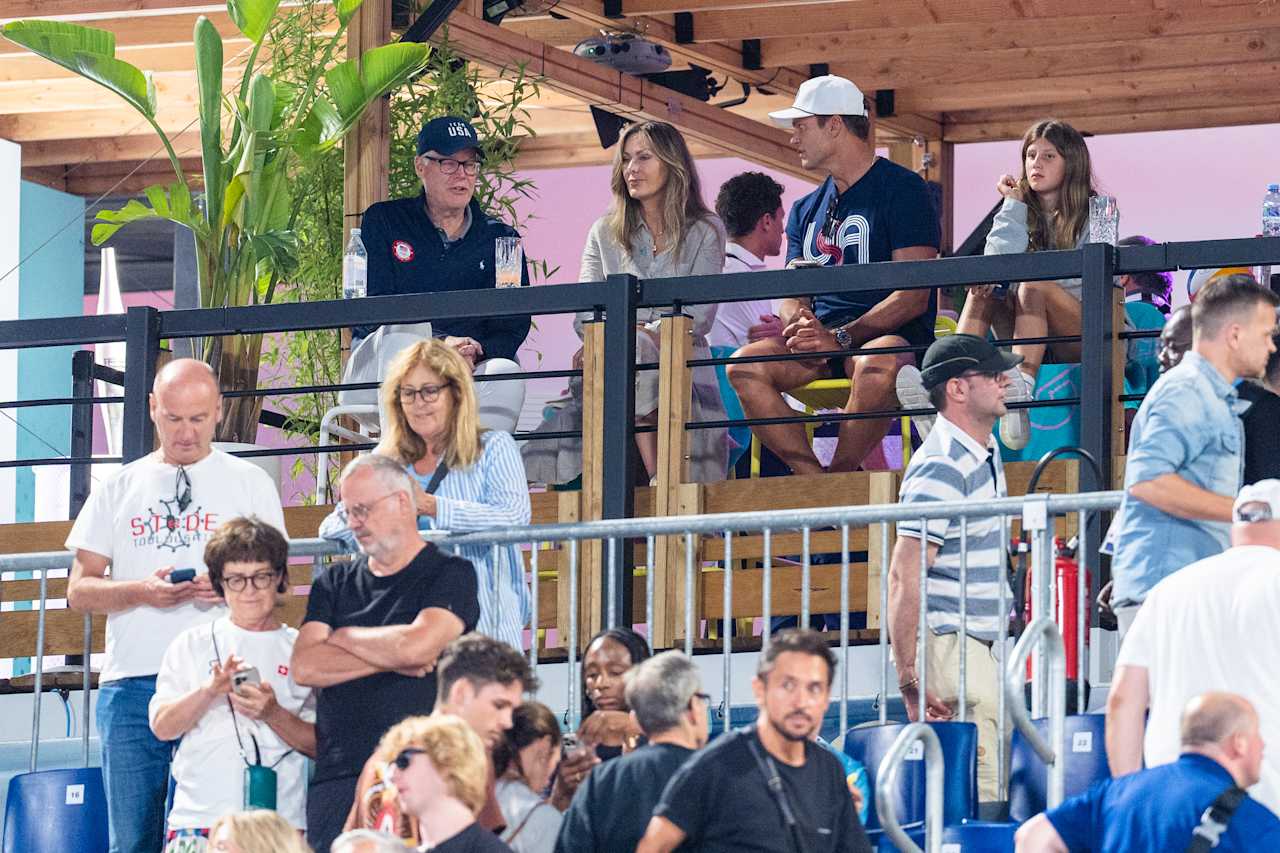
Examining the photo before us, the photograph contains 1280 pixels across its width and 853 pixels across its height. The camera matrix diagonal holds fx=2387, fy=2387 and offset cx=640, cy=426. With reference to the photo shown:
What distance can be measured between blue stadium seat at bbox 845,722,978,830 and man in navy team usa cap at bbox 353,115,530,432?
2.38 meters

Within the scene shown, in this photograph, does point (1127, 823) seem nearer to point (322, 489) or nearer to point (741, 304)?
point (741, 304)

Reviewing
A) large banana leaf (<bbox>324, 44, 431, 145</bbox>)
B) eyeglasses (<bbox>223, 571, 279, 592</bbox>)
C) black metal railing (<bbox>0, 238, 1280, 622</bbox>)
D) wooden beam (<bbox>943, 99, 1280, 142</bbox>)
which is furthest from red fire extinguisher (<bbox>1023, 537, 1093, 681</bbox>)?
wooden beam (<bbox>943, 99, 1280, 142</bbox>)

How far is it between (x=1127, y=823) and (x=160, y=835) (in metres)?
2.70

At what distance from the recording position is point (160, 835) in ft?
20.6

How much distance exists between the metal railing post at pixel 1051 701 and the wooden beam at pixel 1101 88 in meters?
6.52

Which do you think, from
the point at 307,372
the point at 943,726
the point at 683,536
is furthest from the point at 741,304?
A: the point at 943,726

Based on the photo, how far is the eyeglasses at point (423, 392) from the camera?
6176 millimetres

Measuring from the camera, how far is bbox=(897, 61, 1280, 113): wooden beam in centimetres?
1169

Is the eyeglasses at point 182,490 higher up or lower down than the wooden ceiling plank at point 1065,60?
lower down

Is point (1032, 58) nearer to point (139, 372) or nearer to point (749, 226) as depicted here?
point (749, 226)

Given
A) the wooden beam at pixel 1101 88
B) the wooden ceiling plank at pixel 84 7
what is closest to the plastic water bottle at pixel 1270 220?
the wooden beam at pixel 1101 88

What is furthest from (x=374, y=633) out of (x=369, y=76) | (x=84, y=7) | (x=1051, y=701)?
(x=84, y=7)

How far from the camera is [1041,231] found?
24.7ft

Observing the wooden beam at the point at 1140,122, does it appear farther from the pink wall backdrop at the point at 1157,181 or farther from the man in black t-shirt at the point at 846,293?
the man in black t-shirt at the point at 846,293
